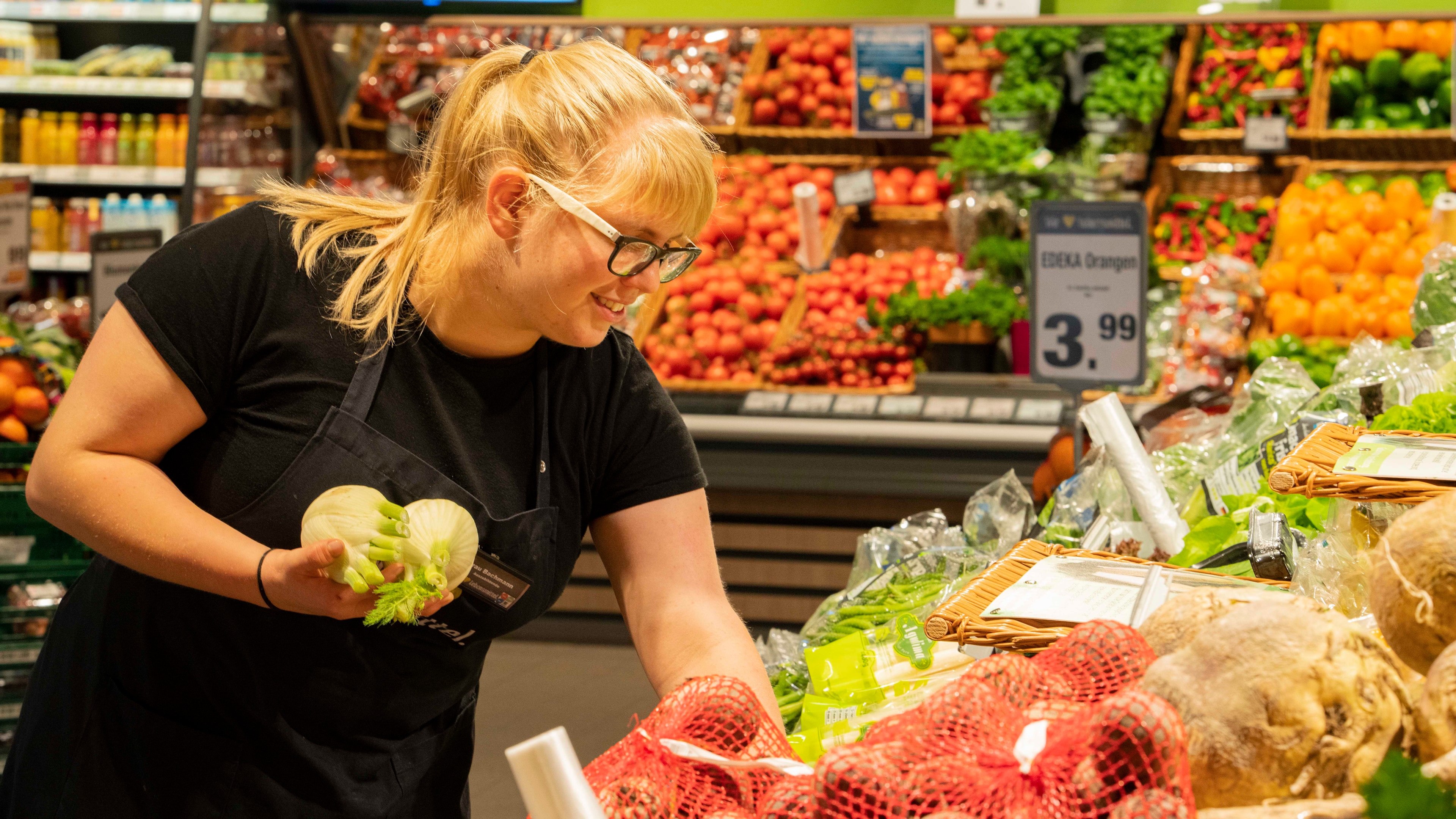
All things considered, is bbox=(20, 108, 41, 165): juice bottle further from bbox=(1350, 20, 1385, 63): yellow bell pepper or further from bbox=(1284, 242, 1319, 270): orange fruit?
bbox=(1350, 20, 1385, 63): yellow bell pepper

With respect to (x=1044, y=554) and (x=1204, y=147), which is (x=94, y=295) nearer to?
(x=1044, y=554)

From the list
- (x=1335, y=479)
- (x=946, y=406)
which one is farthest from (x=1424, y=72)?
(x=1335, y=479)

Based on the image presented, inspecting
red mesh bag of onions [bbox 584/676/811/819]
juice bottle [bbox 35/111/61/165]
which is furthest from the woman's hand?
juice bottle [bbox 35/111/61/165]

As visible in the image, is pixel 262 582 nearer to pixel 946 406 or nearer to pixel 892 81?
pixel 946 406

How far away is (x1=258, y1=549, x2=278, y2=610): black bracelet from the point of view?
1.39 metres

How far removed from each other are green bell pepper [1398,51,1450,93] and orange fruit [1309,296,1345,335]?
1275 mm

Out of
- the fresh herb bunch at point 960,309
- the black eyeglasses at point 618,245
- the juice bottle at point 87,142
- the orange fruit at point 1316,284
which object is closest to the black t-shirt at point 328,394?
the black eyeglasses at point 618,245

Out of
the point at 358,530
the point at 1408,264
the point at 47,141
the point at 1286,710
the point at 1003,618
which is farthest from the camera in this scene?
the point at 47,141

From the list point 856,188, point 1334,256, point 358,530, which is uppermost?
point 358,530

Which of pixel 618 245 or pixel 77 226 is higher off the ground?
pixel 618 245

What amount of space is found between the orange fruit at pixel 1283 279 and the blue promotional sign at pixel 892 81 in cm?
145

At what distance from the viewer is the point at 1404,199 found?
4898 millimetres

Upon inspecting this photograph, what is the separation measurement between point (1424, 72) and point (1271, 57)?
1.96 feet

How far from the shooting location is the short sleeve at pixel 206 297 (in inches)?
57.0
